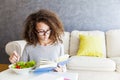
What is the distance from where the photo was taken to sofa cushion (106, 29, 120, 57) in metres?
3.29

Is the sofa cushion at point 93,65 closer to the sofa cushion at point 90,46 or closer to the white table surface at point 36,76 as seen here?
the sofa cushion at point 90,46

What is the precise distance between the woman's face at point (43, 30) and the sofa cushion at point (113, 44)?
5.99 feet

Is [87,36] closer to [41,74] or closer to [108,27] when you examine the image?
[108,27]

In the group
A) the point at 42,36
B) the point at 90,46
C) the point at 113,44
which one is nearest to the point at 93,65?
the point at 90,46

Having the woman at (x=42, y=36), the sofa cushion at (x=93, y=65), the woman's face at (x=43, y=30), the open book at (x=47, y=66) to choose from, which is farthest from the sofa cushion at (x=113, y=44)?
the open book at (x=47, y=66)

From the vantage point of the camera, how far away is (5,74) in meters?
1.40

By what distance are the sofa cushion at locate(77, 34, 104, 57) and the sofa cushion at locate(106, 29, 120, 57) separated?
136 mm

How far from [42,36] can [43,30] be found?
0.05 metres

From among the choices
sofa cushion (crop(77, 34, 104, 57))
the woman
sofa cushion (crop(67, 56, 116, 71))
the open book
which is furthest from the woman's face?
sofa cushion (crop(77, 34, 104, 57))

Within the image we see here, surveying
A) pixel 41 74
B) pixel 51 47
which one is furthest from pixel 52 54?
pixel 41 74

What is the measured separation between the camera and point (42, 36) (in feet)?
5.54

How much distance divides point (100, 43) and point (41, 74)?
202cm

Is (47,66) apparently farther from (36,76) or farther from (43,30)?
(43,30)

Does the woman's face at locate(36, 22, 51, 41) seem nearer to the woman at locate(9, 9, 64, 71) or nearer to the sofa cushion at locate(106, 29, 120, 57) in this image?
the woman at locate(9, 9, 64, 71)
